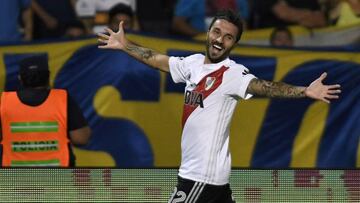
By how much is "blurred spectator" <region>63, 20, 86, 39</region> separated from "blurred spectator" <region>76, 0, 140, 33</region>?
0.17 meters

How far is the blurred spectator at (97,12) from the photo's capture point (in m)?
11.7

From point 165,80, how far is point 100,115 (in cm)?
73

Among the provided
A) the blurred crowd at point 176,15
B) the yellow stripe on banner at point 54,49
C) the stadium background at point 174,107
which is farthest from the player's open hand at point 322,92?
the blurred crowd at point 176,15

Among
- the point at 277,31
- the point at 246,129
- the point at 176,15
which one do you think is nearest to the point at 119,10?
the point at 176,15

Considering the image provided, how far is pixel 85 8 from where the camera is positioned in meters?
12.4

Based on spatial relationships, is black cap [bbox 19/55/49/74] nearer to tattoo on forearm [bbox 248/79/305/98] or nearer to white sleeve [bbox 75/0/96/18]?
tattoo on forearm [bbox 248/79/305/98]

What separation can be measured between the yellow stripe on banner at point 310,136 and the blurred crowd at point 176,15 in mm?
1635

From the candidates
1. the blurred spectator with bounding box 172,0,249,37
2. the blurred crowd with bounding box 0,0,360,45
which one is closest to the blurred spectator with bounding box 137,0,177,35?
the blurred crowd with bounding box 0,0,360,45

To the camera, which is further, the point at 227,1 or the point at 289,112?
the point at 227,1

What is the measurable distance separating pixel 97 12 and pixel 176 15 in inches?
37.6

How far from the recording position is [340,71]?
10.2 m

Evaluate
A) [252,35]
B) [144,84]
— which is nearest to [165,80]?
[144,84]

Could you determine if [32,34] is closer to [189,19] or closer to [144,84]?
[189,19]

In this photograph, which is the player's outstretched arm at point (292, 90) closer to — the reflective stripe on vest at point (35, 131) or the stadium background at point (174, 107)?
the reflective stripe on vest at point (35, 131)
